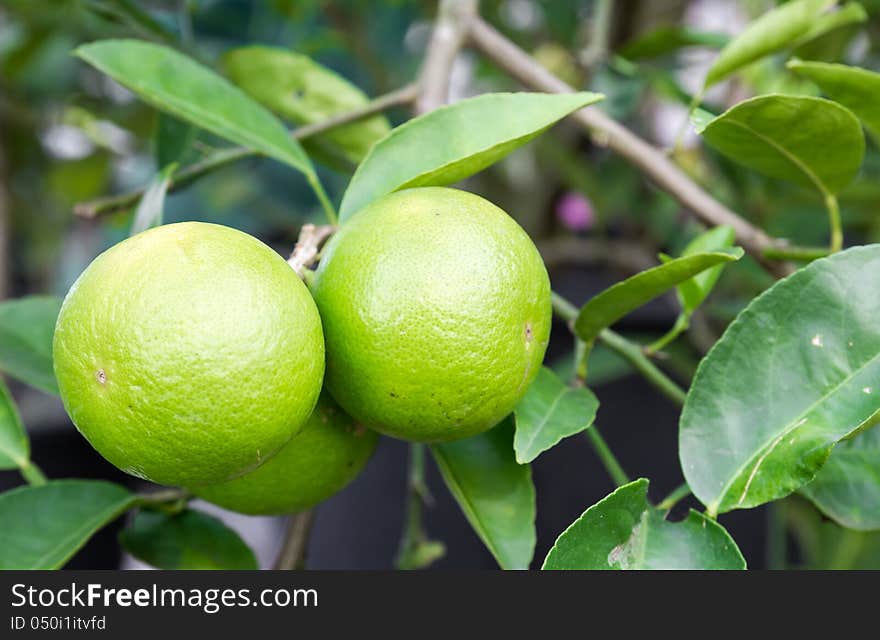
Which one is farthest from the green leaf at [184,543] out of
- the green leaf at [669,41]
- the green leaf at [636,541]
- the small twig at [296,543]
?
the green leaf at [669,41]

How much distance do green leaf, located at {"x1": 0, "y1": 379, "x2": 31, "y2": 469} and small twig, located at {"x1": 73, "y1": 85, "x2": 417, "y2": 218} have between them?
0.58 ft

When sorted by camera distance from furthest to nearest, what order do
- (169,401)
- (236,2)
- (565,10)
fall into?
(565,10)
(236,2)
(169,401)

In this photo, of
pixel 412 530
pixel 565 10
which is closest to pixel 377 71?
pixel 565 10

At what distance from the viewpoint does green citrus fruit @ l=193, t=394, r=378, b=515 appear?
52 cm

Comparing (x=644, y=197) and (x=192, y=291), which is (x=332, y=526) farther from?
(x=192, y=291)

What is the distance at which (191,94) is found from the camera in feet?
1.99

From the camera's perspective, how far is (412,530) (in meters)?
0.76

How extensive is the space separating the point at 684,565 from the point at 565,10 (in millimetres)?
1022

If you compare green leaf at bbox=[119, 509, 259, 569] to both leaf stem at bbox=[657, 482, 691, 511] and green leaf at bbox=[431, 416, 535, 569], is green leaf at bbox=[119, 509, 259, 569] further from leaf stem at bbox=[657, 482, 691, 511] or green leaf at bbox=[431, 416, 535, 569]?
leaf stem at bbox=[657, 482, 691, 511]

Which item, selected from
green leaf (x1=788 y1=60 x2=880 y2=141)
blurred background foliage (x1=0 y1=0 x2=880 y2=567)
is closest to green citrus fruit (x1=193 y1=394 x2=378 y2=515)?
green leaf (x1=788 y1=60 x2=880 y2=141)

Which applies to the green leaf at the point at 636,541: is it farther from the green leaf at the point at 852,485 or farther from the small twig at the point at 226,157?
the small twig at the point at 226,157

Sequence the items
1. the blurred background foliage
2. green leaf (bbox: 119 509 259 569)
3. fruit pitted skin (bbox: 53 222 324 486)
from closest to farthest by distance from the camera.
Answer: fruit pitted skin (bbox: 53 222 324 486), green leaf (bbox: 119 509 259 569), the blurred background foliage

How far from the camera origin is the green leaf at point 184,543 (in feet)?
2.10

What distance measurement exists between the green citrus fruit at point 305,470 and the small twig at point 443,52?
285mm
